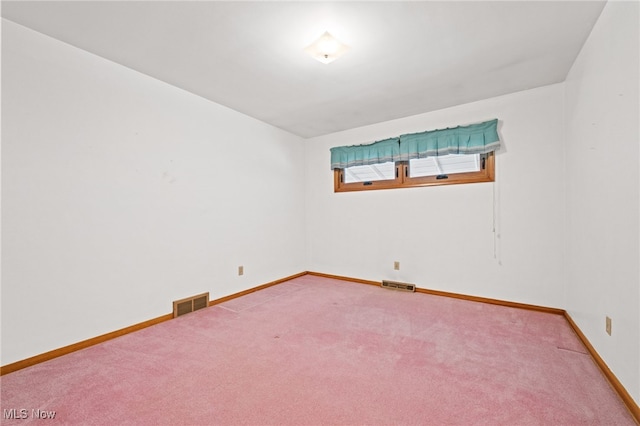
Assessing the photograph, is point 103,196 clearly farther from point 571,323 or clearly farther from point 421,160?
point 571,323

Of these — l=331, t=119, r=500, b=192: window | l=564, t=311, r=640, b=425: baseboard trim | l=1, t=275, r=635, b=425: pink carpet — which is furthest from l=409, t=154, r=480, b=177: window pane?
l=564, t=311, r=640, b=425: baseboard trim

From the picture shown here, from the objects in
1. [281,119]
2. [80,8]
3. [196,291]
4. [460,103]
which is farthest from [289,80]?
[196,291]

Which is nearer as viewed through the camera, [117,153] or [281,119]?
[117,153]

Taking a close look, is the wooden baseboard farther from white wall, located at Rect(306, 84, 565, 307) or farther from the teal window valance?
the teal window valance

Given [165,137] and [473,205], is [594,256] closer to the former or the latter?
[473,205]

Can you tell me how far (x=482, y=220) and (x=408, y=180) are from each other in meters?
1.06

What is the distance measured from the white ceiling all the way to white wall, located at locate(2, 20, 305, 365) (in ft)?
0.98

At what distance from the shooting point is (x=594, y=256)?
6.70ft

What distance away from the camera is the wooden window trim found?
327 cm

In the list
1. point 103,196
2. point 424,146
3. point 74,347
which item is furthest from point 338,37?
point 74,347

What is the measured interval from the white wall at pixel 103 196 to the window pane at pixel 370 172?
1708 mm

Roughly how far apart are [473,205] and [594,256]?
4.53 feet

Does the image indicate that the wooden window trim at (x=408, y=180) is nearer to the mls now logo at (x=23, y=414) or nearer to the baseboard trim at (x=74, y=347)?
the baseboard trim at (x=74, y=347)

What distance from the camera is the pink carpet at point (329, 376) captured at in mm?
1451
